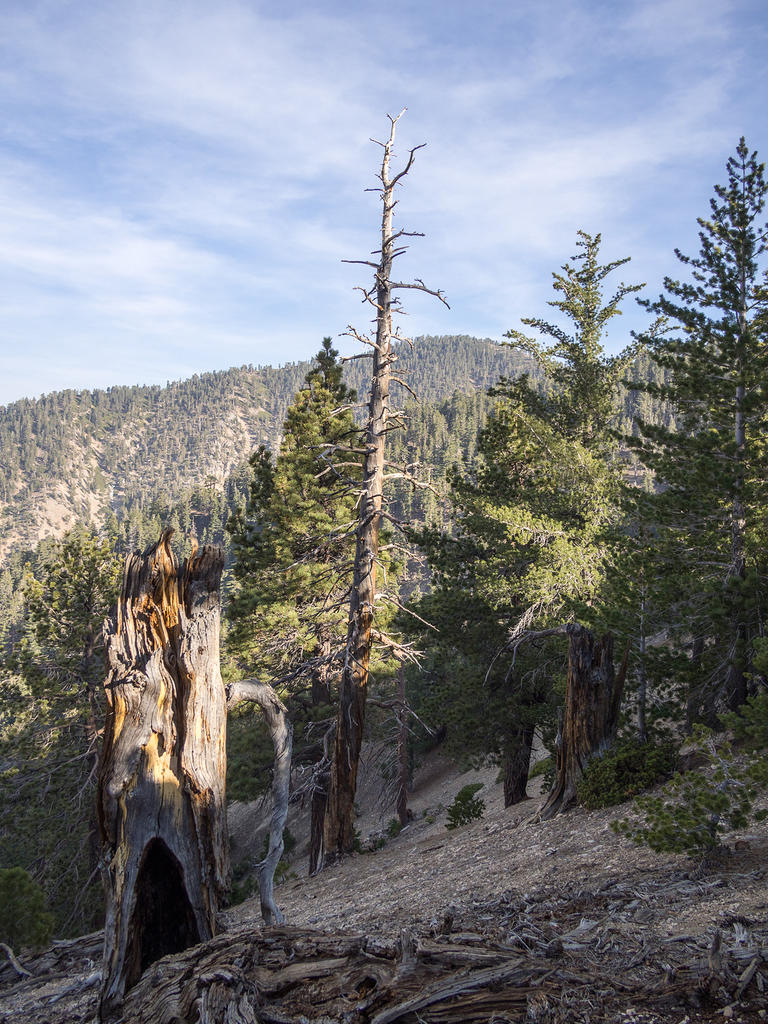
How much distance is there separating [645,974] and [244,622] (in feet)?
46.3

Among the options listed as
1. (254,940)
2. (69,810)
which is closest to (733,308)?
(254,940)

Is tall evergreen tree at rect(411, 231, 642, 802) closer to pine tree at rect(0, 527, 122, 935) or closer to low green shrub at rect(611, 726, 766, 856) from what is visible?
low green shrub at rect(611, 726, 766, 856)

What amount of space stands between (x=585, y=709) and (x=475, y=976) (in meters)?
7.56

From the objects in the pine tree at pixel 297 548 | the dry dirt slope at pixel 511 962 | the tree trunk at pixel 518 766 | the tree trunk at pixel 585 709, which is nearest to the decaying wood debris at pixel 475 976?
the dry dirt slope at pixel 511 962

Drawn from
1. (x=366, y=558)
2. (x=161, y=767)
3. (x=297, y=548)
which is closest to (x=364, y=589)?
(x=366, y=558)

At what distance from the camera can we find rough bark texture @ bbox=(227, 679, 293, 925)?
5.03 metres

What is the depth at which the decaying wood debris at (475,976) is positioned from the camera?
2.99 m

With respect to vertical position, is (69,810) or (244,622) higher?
(244,622)

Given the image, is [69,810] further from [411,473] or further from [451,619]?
[411,473]

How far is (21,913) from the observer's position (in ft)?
39.0

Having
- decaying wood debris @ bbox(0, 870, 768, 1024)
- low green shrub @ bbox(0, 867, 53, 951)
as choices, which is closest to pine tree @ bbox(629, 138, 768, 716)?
decaying wood debris @ bbox(0, 870, 768, 1024)

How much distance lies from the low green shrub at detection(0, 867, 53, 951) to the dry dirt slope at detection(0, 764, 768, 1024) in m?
5.88

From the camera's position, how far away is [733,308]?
12.7 metres

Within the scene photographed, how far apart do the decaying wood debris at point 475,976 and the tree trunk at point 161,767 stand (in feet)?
1.36
